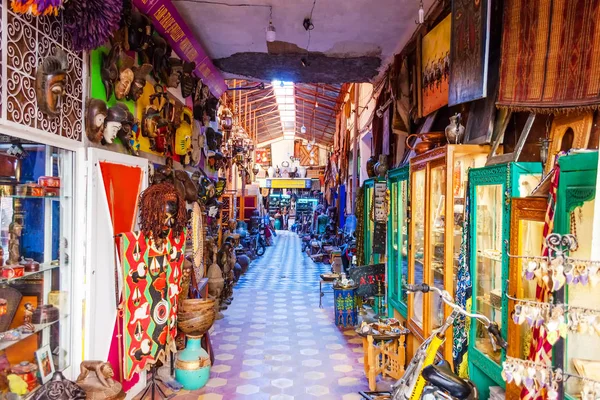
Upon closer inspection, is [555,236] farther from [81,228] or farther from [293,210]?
[293,210]

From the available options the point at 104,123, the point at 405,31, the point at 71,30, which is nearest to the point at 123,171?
the point at 104,123

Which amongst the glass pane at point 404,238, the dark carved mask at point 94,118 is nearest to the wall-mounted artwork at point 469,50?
the glass pane at point 404,238

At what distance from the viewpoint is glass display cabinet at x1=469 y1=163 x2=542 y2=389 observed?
107 inches

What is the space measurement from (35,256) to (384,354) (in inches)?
119

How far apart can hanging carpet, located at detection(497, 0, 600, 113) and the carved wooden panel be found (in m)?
0.09

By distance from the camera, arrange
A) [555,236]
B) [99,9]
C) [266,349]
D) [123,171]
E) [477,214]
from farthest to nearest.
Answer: [266,349] < [123,171] < [477,214] < [99,9] < [555,236]

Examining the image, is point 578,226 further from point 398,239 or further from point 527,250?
point 398,239

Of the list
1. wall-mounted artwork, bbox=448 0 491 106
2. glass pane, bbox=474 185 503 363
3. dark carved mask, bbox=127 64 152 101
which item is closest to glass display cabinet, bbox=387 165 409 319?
wall-mounted artwork, bbox=448 0 491 106

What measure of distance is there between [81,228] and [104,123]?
2.51 ft

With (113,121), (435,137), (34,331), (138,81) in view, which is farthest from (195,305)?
(435,137)

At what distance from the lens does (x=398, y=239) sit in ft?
15.5

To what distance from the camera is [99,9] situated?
246cm

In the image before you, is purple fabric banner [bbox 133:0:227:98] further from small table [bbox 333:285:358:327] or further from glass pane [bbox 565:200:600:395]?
glass pane [bbox 565:200:600:395]

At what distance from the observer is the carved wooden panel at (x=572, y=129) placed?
2307mm
